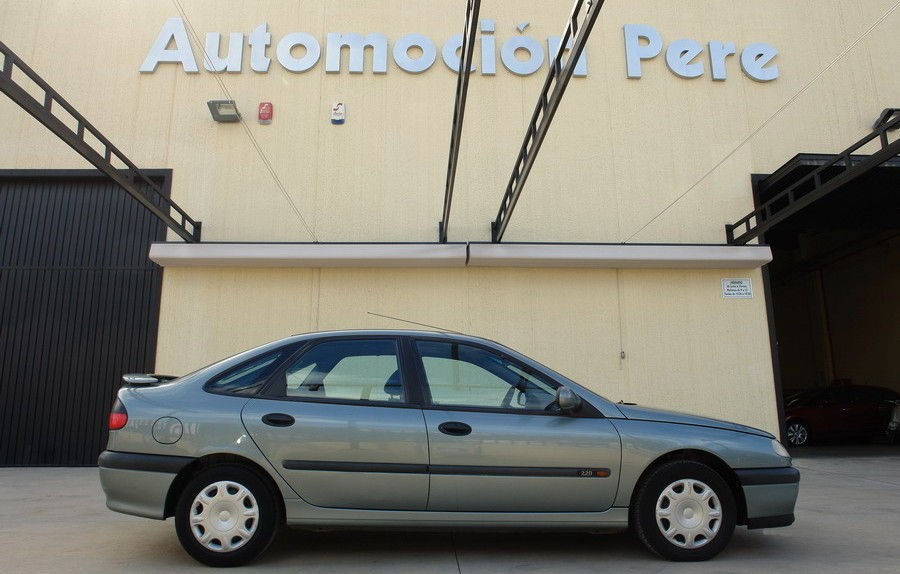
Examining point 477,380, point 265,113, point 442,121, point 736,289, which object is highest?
point 265,113

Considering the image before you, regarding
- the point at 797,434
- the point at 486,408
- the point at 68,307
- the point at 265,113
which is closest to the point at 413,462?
the point at 486,408

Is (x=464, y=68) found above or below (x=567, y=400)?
above

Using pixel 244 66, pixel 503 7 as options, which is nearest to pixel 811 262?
pixel 503 7

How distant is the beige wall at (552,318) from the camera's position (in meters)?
→ 8.75

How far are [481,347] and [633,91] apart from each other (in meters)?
7.20

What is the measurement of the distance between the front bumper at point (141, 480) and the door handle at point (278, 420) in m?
0.48

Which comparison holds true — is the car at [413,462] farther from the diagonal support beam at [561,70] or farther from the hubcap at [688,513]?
the diagonal support beam at [561,70]

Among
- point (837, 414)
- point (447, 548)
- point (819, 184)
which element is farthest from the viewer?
point (837, 414)

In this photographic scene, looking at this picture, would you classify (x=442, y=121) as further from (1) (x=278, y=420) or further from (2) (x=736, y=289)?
(1) (x=278, y=420)

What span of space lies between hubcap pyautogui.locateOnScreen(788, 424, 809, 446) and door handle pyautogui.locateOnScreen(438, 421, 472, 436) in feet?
36.3

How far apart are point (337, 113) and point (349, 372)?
651 cm

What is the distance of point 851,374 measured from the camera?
17.5 metres

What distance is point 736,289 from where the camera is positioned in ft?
29.7

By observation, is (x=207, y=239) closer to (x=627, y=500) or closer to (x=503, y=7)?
(x=503, y=7)
